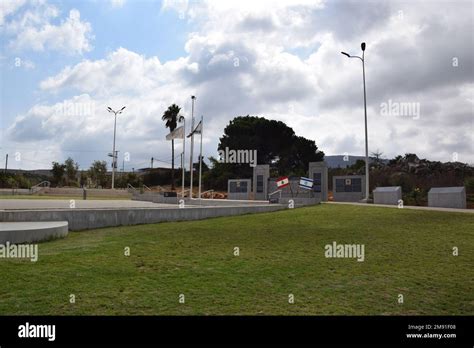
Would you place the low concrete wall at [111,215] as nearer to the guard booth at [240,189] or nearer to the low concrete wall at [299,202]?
the low concrete wall at [299,202]

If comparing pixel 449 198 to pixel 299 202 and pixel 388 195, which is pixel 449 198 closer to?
pixel 388 195

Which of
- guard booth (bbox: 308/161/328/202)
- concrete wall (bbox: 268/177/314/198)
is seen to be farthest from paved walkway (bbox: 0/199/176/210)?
guard booth (bbox: 308/161/328/202)

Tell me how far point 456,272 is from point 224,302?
511cm

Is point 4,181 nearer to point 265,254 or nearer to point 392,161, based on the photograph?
point 392,161

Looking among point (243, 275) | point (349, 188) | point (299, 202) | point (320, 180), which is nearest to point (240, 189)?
point (320, 180)

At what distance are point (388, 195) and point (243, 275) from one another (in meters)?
22.2

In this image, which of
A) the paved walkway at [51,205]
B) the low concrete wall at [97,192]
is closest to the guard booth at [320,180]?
the paved walkway at [51,205]

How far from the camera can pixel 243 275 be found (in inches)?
303

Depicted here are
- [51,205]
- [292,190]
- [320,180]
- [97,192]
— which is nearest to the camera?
[51,205]

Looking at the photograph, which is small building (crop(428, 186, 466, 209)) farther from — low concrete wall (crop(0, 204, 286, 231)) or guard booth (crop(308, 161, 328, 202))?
low concrete wall (crop(0, 204, 286, 231))

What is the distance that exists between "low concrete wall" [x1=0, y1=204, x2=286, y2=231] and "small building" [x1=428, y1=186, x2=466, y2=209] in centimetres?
1255

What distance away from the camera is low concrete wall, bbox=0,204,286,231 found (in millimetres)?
13461

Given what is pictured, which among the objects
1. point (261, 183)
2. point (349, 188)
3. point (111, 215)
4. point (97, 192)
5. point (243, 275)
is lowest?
point (243, 275)
